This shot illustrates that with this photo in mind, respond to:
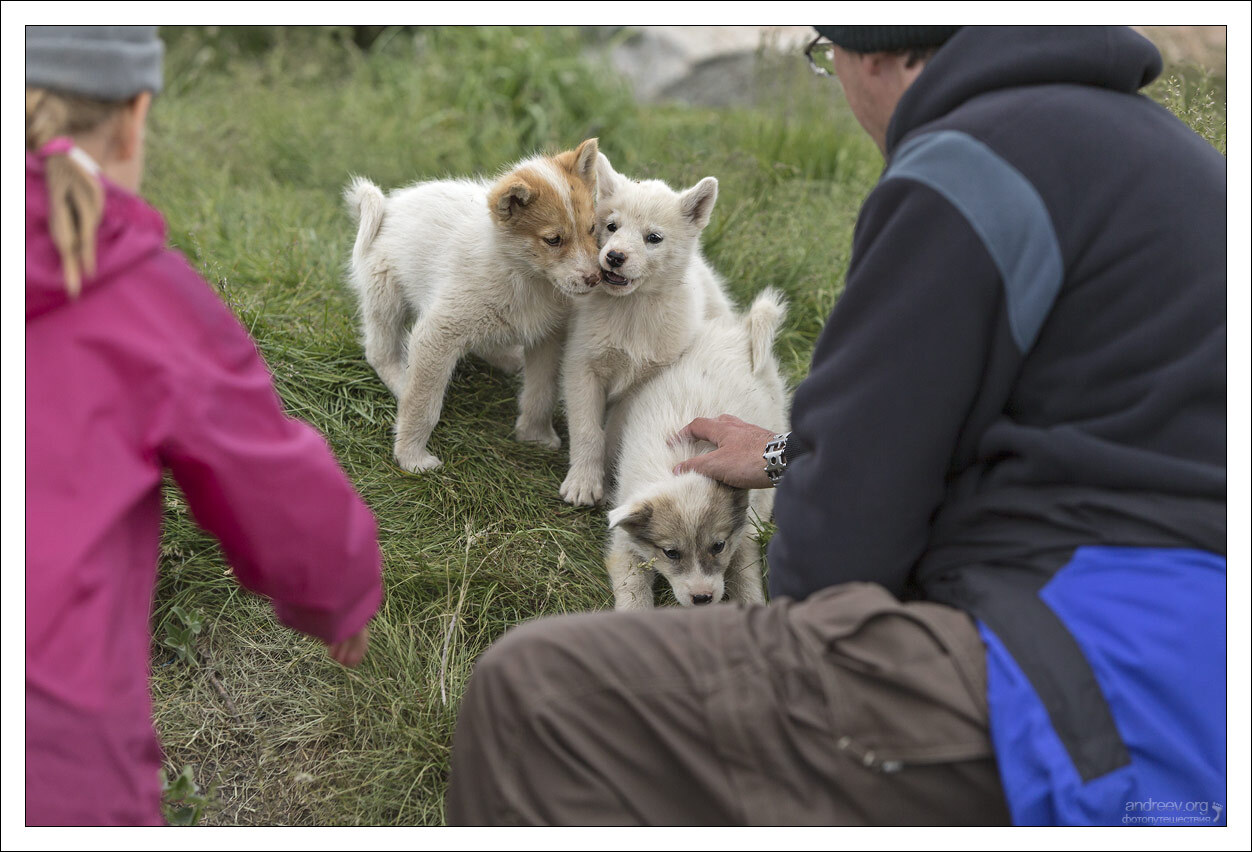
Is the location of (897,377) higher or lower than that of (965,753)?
higher

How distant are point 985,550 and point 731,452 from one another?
141 centimetres

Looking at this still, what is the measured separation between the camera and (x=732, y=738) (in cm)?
173

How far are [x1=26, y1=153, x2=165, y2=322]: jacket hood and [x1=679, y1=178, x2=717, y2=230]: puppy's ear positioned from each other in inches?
97.2

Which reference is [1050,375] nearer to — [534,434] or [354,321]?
[534,434]

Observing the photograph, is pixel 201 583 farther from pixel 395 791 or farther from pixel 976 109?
pixel 976 109

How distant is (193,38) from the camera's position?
346 inches

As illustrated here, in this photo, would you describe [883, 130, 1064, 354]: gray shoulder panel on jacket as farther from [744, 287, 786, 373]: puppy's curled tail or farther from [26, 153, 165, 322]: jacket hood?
[744, 287, 786, 373]: puppy's curled tail

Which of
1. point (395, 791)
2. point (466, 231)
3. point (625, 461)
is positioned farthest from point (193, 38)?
point (395, 791)

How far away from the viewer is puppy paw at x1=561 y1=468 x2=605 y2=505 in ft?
11.9

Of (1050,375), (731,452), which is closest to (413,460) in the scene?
(731,452)

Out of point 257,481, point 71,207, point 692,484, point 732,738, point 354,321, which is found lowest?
point 354,321

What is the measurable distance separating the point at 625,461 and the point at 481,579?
70 cm

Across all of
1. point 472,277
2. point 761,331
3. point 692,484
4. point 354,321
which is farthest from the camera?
point 354,321

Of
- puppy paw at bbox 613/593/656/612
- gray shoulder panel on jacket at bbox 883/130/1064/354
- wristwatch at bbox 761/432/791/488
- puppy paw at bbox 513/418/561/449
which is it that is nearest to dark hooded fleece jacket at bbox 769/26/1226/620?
gray shoulder panel on jacket at bbox 883/130/1064/354
